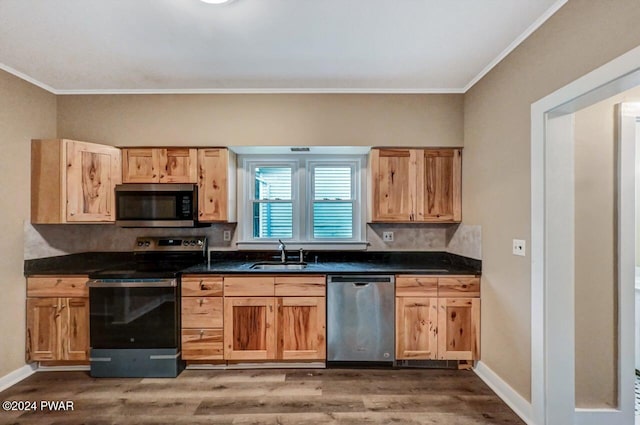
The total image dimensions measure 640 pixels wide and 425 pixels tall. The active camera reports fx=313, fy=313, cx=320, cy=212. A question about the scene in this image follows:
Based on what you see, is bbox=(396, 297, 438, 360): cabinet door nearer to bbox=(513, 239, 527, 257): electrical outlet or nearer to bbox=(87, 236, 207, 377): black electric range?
bbox=(513, 239, 527, 257): electrical outlet

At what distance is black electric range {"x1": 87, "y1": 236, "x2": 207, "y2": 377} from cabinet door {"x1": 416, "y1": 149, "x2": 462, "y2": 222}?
8.06 ft

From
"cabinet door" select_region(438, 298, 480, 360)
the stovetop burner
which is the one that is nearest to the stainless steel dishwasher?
"cabinet door" select_region(438, 298, 480, 360)

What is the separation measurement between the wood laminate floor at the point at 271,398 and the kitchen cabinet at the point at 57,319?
21 cm

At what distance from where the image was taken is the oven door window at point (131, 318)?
2.71 metres

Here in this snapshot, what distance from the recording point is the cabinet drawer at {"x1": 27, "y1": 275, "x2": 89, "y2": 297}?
9.13 feet

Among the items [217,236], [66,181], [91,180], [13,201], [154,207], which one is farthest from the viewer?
[217,236]

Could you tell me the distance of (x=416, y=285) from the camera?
283 centimetres

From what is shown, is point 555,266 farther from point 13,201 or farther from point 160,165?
point 13,201

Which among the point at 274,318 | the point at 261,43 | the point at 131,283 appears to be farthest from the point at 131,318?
the point at 261,43

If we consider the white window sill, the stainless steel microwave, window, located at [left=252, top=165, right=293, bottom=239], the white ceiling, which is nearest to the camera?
the white ceiling

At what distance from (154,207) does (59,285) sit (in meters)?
1.03

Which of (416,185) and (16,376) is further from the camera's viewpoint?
(416,185)

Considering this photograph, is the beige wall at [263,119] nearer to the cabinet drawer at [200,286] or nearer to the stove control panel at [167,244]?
the stove control panel at [167,244]

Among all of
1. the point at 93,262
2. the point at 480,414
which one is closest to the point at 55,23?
the point at 93,262
